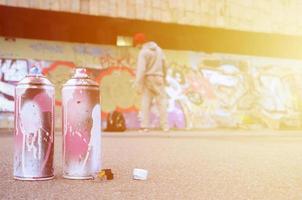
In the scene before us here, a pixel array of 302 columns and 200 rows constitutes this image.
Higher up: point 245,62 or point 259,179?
point 245,62

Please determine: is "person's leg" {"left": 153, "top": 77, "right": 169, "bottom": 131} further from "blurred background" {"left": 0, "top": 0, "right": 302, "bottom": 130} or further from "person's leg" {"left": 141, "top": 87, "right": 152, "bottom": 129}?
"blurred background" {"left": 0, "top": 0, "right": 302, "bottom": 130}

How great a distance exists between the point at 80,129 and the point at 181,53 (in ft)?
47.7

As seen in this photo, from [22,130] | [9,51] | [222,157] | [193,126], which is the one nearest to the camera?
[22,130]

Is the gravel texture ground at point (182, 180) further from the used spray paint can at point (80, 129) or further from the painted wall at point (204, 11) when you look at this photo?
the painted wall at point (204, 11)

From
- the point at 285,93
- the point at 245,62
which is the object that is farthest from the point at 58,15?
the point at 285,93

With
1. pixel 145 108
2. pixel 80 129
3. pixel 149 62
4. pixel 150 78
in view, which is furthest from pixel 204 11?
pixel 80 129

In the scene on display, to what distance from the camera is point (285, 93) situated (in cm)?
2033

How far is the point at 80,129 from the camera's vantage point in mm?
4320

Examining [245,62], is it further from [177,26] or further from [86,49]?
[86,49]

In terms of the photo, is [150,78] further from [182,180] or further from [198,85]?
[182,180]

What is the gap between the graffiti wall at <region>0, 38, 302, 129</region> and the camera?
16.6 metres

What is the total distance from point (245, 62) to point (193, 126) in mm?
3618

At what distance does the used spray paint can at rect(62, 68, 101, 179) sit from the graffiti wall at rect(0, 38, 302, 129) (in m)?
11.7

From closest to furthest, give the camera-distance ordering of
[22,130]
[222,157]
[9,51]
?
[22,130] → [222,157] → [9,51]
